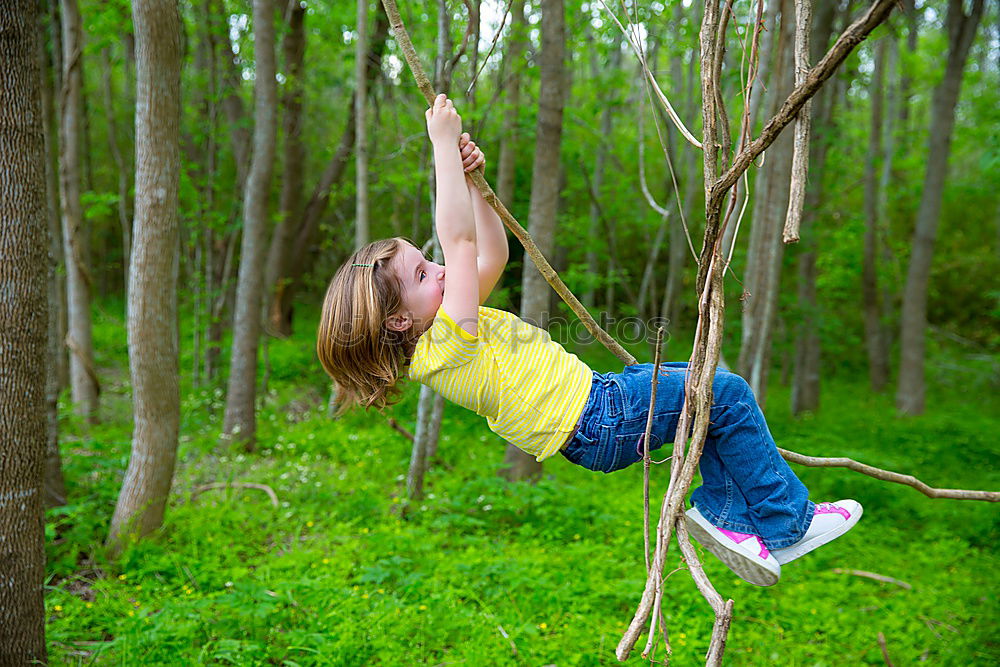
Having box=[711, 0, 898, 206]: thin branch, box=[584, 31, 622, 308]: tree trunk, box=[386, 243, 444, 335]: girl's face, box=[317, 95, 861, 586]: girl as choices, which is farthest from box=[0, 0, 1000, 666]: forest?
box=[386, 243, 444, 335]: girl's face

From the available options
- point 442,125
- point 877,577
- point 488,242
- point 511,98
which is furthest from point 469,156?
point 511,98

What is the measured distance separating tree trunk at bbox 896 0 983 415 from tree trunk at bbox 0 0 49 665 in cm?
786

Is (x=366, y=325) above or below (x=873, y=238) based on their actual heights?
below

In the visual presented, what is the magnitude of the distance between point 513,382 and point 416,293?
0.36 m

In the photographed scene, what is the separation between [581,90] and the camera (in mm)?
9148

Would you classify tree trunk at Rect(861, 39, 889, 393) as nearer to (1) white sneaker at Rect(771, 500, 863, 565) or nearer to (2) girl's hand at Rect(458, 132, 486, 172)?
(1) white sneaker at Rect(771, 500, 863, 565)

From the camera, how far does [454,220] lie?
169 centimetres

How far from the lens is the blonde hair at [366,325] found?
192 centimetres

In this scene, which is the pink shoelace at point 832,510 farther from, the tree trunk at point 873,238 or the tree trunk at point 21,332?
the tree trunk at point 873,238

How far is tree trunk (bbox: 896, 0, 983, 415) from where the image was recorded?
7152mm

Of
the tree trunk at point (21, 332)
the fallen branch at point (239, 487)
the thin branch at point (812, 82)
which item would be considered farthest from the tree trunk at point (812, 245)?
the tree trunk at point (21, 332)

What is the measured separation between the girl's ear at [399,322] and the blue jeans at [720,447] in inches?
20.9

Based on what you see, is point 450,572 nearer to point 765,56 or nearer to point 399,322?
point 399,322

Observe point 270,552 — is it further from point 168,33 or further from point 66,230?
point 66,230
